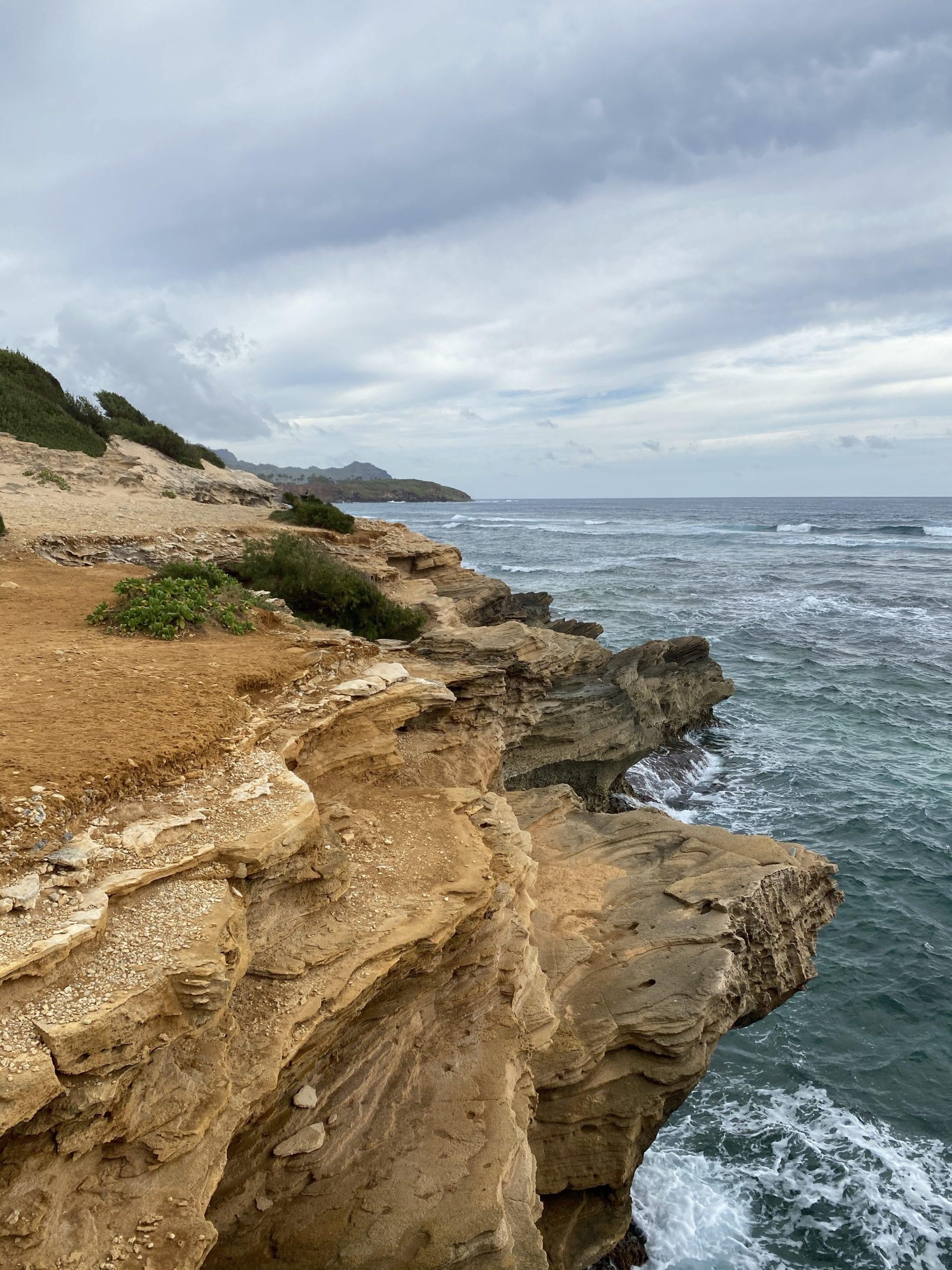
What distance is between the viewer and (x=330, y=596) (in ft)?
51.0

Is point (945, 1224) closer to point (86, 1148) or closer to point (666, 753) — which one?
point (86, 1148)

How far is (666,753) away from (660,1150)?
1284cm

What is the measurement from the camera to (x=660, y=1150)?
11195 mm

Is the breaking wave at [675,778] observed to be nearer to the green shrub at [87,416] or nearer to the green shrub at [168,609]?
the green shrub at [168,609]

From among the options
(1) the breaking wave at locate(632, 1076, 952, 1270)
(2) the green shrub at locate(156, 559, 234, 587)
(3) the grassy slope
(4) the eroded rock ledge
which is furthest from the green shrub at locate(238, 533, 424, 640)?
(3) the grassy slope

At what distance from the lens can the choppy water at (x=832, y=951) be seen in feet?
32.9

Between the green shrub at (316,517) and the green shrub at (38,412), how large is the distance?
8741 millimetres

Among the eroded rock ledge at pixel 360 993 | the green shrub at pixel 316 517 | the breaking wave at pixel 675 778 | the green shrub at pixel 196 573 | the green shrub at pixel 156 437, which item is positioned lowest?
the breaking wave at pixel 675 778

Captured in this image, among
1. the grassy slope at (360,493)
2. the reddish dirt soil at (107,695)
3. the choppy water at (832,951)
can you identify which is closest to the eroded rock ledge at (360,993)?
the reddish dirt soil at (107,695)

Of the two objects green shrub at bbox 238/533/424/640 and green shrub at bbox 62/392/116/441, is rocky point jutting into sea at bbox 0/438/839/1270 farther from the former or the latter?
green shrub at bbox 62/392/116/441

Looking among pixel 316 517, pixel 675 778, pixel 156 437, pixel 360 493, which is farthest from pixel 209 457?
pixel 360 493

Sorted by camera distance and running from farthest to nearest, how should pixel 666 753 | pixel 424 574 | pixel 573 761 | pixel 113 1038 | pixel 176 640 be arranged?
1. pixel 424 574
2. pixel 666 753
3. pixel 573 761
4. pixel 176 640
5. pixel 113 1038

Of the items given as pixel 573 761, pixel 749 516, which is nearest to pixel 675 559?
pixel 573 761

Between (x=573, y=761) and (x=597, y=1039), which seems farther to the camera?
(x=573, y=761)
